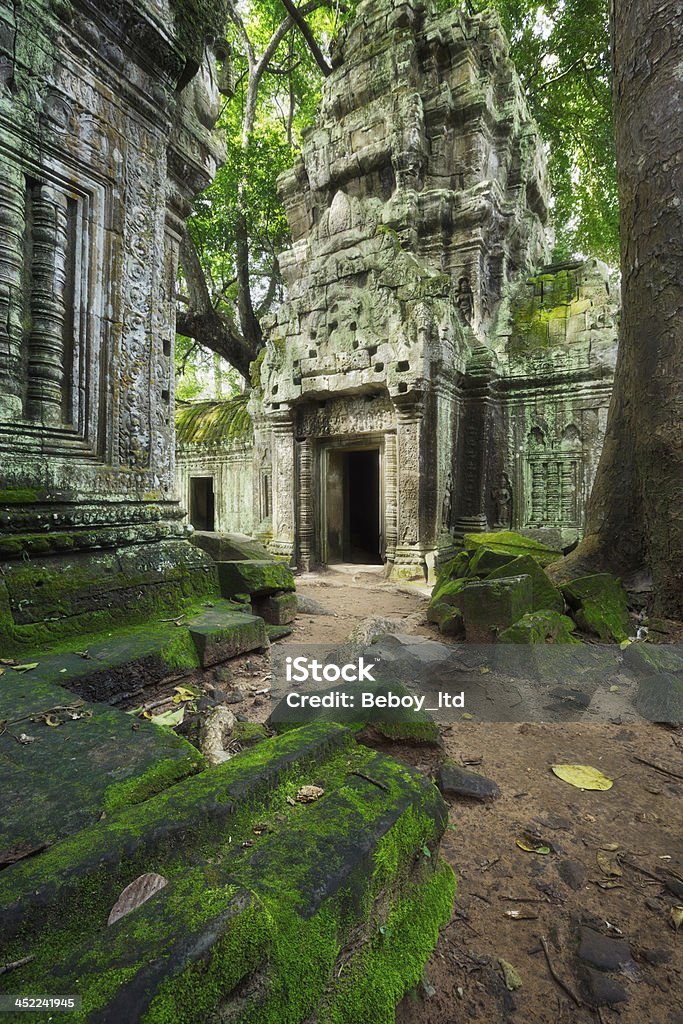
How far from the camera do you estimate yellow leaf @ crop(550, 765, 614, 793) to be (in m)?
2.20

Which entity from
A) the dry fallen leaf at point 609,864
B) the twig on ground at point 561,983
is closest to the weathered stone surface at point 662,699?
the dry fallen leaf at point 609,864

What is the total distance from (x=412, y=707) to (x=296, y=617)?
2.86 m

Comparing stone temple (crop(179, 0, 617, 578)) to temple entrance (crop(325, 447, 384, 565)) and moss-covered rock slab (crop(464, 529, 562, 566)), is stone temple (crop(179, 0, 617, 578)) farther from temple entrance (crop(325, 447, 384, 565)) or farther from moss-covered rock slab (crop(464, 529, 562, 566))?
moss-covered rock slab (crop(464, 529, 562, 566))

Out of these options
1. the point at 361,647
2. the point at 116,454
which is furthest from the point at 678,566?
the point at 116,454

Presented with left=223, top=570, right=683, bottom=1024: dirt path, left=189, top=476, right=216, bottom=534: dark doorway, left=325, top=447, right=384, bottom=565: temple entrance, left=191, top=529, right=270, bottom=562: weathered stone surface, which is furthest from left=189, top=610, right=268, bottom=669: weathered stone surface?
left=189, top=476, right=216, bottom=534: dark doorway

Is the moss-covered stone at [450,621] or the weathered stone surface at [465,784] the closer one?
the weathered stone surface at [465,784]

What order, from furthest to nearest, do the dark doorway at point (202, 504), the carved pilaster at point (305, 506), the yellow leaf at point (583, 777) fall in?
the dark doorway at point (202, 504)
the carved pilaster at point (305, 506)
the yellow leaf at point (583, 777)

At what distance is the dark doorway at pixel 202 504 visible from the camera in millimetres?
14055

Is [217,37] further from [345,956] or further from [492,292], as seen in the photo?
[492,292]

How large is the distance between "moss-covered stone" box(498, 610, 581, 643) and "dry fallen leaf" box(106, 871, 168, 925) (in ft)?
9.76

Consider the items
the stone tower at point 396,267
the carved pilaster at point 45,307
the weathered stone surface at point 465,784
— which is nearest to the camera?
the weathered stone surface at point 465,784

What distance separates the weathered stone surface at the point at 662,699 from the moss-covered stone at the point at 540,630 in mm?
731

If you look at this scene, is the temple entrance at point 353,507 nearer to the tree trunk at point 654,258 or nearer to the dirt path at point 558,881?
the tree trunk at point 654,258

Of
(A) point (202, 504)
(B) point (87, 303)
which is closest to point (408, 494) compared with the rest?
(B) point (87, 303)
